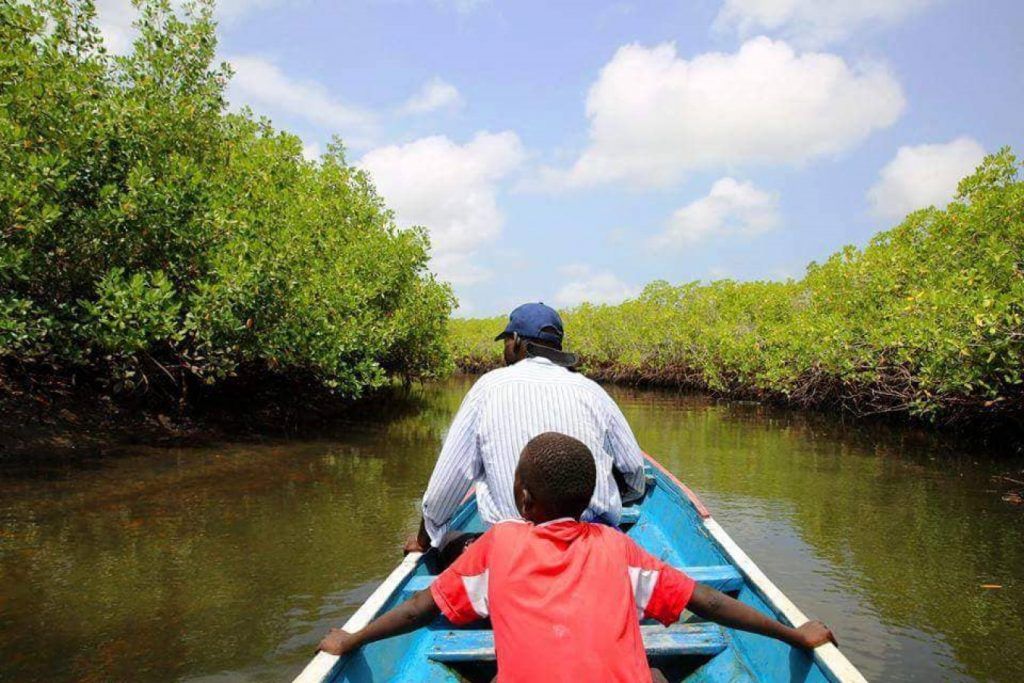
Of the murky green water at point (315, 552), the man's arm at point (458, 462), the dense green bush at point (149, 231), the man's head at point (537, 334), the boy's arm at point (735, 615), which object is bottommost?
the murky green water at point (315, 552)

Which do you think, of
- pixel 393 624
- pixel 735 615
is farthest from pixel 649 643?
pixel 393 624

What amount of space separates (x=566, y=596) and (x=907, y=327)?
1091 centimetres

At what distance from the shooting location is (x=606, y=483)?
274 cm

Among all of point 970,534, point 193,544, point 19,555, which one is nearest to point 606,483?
point 193,544

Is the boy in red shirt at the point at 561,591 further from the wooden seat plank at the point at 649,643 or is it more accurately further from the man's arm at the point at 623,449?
the man's arm at the point at 623,449

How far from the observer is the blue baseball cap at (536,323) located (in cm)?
294

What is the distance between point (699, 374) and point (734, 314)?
2.60m

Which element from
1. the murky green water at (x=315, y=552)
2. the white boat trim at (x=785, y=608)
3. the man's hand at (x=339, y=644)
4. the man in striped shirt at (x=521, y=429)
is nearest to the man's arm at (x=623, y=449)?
the man in striped shirt at (x=521, y=429)

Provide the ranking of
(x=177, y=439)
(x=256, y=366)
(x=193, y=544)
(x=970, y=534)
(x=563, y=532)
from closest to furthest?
(x=563, y=532)
(x=193, y=544)
(x=970, y=534)
(x=177, y=439)
(x=256, y=366)

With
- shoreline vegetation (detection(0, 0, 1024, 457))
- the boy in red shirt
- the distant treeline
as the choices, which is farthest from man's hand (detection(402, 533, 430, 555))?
the distant treeline

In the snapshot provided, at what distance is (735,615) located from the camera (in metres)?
2.08

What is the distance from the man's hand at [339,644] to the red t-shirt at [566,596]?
46cm

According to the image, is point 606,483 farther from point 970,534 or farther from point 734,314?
point 734,314

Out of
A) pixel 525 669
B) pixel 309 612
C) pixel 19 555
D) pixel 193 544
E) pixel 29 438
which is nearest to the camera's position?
pixel 525 669
